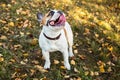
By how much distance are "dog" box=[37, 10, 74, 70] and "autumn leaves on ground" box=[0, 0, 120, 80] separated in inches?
9.8

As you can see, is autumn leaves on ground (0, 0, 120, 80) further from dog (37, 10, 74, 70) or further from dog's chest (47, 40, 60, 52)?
dog's chest (47, 40, 60, 52)

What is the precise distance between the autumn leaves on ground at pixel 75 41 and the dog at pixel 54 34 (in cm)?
25

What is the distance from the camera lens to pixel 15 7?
6547 millimetres

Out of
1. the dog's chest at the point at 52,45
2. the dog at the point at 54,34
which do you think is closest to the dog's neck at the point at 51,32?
the dog at the point at 54,34

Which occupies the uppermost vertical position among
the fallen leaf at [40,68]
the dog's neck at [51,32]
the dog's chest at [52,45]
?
the dog's neck at [51,32]

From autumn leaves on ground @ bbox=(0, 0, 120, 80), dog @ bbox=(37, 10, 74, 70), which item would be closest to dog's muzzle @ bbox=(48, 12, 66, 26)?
dog @ bbox=(37, 10, 74, 70)

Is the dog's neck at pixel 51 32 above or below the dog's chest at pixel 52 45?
above

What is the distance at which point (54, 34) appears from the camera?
14.1ft

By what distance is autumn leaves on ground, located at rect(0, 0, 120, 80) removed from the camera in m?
4.81

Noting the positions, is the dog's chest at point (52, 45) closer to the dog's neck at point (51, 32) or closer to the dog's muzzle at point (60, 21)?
the dog's neck at point (51, 32)

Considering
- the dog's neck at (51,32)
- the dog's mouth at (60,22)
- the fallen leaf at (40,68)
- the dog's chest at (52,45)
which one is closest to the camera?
the dog's mouth at (60,22)

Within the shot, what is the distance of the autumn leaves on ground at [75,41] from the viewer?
481cm

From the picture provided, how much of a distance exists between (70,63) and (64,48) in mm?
602

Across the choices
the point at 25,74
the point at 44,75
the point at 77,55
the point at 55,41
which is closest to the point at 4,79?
the point at 25,74
